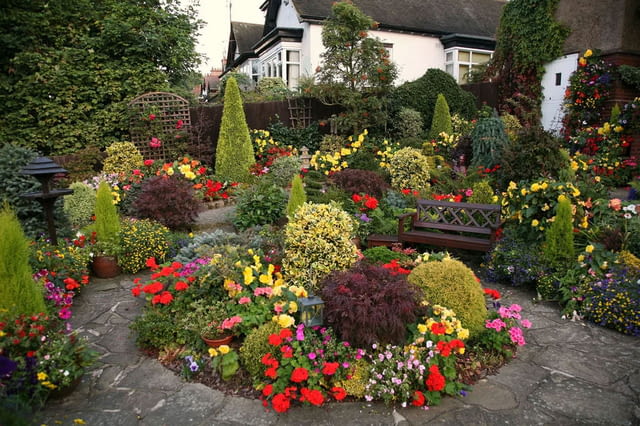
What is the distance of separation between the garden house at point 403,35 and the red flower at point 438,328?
14.5 meters

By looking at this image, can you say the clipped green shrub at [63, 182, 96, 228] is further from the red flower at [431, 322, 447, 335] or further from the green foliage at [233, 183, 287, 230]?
the red flower at [431, 322, 447, 335]

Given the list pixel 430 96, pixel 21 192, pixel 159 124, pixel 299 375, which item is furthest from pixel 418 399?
pixel 430 96

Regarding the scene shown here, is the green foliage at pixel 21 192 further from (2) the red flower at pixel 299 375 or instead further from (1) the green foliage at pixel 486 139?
(1) the green foliage at pixel 486 139

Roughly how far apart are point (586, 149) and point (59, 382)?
452 inches

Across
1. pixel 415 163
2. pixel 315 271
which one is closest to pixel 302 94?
pixel 415 163

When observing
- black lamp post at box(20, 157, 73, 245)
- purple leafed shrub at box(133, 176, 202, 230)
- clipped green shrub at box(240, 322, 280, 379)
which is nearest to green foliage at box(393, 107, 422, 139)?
purple leafed shrub at box(133, 176, 202, 230)

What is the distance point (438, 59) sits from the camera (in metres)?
18.4

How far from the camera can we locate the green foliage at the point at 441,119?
38.9 ft

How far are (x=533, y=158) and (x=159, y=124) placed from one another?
840cm

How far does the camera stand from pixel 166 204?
256 inches

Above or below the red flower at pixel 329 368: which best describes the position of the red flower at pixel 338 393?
below

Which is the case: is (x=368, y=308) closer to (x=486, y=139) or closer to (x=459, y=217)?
(x=459, y=217)

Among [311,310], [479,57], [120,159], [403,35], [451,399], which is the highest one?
[403,35]

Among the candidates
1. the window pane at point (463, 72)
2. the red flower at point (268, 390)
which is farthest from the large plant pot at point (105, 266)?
the window pane at point (463, 72)
